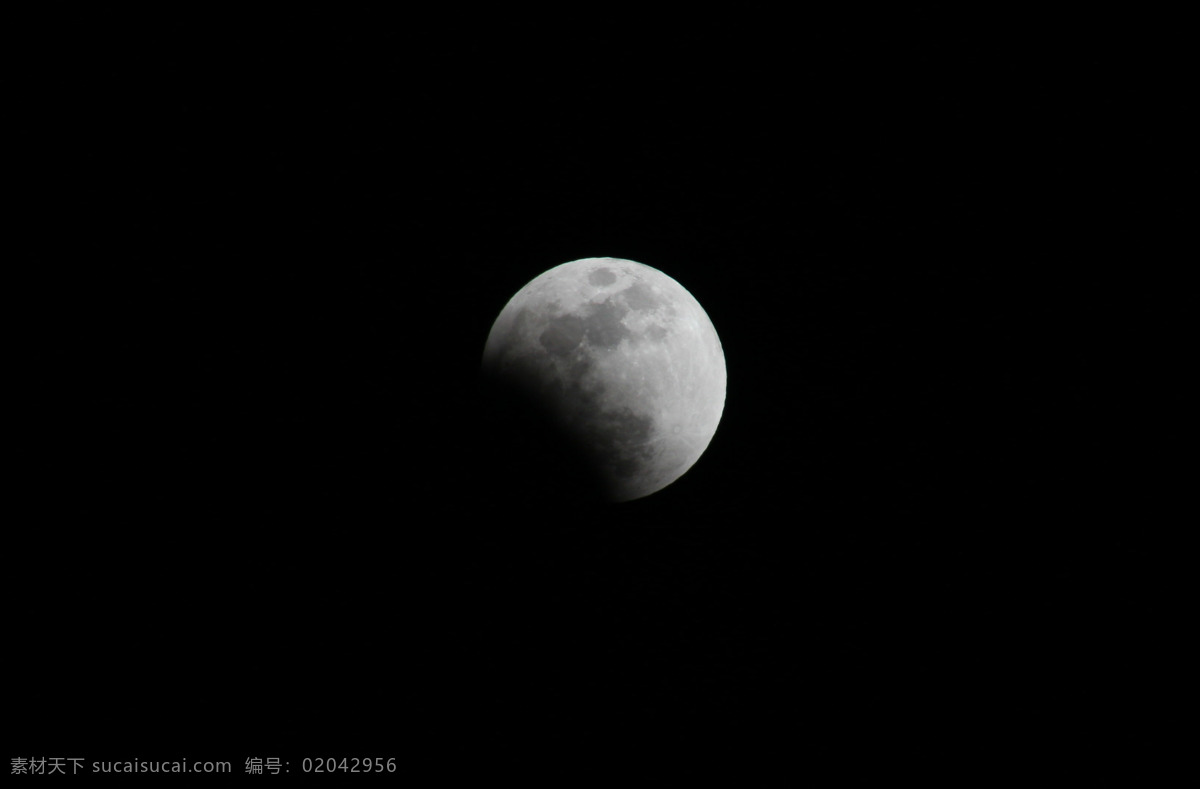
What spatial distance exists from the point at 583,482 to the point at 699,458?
35.3 inches

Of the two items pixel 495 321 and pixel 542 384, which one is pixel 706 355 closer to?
pixel 542 384

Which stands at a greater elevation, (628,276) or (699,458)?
(628,276)

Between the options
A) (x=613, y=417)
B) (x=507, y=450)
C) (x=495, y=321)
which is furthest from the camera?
(x=495, y=321)

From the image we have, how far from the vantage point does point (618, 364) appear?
3928 millimetres

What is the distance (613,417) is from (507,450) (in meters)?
0.76

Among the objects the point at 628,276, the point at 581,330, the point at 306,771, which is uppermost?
the point at 628,276

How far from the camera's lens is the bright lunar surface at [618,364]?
3943 mm

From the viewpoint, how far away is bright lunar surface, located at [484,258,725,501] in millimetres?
3943

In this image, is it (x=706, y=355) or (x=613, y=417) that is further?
(x=706, y=355)

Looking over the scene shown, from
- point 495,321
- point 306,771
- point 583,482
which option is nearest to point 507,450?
point 583,482

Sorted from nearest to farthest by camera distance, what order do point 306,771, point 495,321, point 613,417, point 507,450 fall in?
point 306,771 < point 613,417 < point 507,450 < point 495,321

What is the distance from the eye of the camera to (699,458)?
4.61 meters

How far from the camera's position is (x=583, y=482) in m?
4.18

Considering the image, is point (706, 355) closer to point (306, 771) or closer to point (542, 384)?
point (542, 384)
